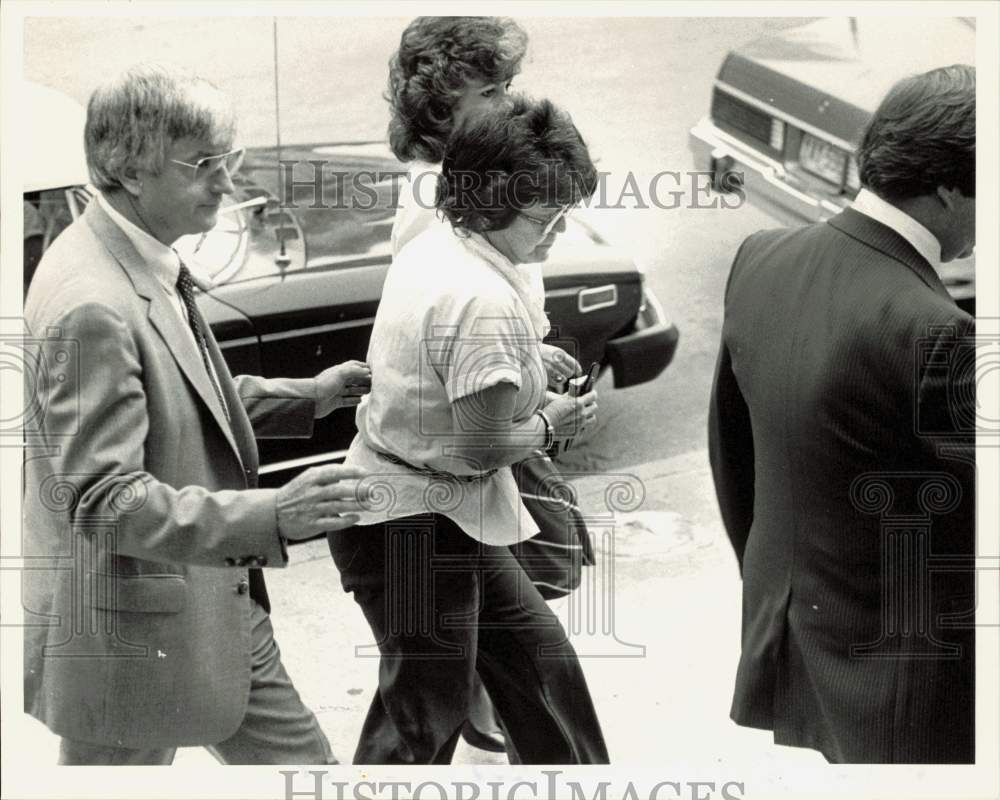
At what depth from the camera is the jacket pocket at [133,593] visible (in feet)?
10.4

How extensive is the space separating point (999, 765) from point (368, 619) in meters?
1.38

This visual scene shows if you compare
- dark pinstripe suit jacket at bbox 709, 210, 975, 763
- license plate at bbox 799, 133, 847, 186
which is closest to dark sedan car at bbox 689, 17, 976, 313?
license plate at bbox 799, 133, 847, 186

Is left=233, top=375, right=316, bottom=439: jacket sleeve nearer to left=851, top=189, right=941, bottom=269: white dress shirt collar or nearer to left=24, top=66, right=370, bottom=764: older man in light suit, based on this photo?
left=24, top=66, right=370, bottom=764: older man in light suit

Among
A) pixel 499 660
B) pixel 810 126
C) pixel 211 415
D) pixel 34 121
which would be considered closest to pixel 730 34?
pixel 810 126

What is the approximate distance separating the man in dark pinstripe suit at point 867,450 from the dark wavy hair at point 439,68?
0.83m

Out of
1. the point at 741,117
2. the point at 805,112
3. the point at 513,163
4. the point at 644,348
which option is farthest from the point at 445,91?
the point at 741,117

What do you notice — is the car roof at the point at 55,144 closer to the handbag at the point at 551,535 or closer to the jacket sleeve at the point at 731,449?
the handbag at the point at 551,535

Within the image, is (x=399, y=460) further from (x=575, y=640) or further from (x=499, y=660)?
(x=575, y=640)

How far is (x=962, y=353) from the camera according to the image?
2967 millimetres

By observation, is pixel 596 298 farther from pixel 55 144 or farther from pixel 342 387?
pixel 55 144

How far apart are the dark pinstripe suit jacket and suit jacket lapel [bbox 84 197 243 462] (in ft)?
3.44

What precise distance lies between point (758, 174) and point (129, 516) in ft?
10.5

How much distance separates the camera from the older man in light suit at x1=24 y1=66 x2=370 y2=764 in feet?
9.59

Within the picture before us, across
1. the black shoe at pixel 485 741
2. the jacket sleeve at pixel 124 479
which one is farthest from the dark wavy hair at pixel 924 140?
the black shoe at pixel 485 741
